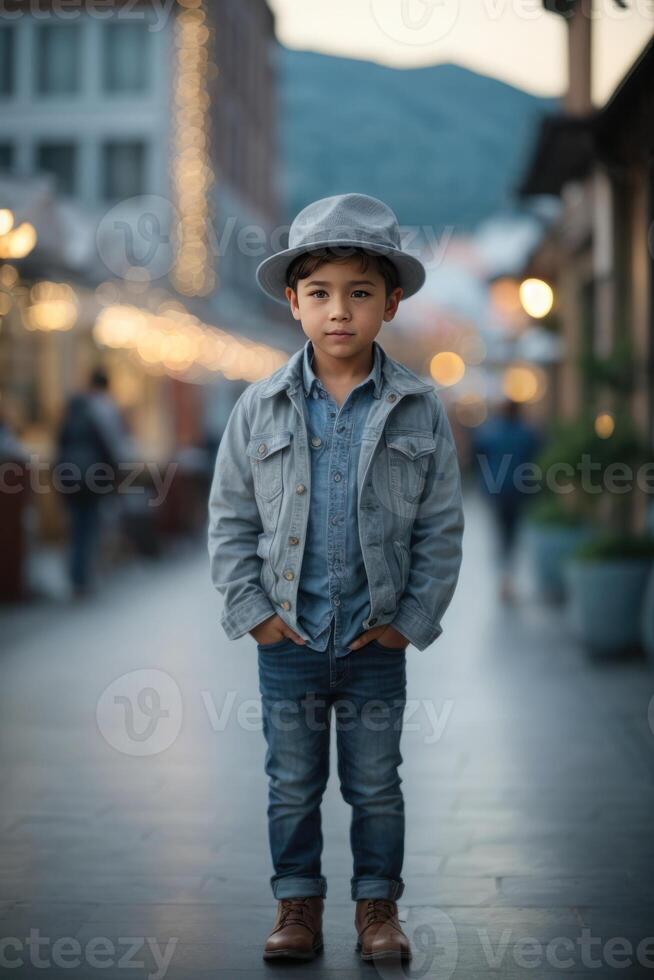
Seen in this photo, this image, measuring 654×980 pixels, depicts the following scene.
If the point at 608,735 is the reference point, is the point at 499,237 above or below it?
above

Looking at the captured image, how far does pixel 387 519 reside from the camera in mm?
3721

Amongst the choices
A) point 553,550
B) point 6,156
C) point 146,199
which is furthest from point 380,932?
point 6,156

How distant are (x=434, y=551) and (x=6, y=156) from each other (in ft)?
118

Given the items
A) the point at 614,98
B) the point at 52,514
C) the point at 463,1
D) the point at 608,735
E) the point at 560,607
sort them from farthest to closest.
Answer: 1. the point at 52,514
2. the point at 560,607
3. the point at 614,98
4. the point at 463,1
5. the point at 608,735

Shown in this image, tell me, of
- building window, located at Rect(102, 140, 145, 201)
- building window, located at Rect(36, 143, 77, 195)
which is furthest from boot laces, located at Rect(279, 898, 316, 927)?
building window, located at Rect(36, 143, 77, 195)

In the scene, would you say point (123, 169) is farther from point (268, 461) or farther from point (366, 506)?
point (366, 506)

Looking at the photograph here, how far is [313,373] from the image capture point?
3854mm

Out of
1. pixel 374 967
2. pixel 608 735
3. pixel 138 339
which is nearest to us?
pixel 374 967

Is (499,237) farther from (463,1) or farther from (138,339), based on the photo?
(463,1)

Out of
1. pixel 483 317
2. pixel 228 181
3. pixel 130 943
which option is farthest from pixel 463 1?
pixel 483 317

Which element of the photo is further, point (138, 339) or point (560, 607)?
point (138, 339)

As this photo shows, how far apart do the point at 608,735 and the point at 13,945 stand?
11.3ft

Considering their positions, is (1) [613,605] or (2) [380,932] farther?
(1) [613,605]

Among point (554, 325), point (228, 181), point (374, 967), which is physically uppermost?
point (228, 181)
